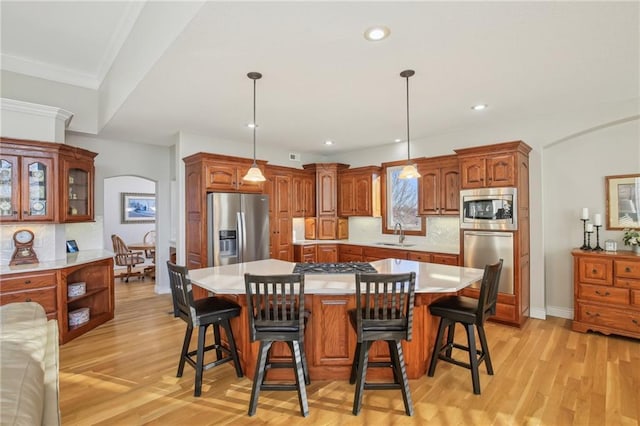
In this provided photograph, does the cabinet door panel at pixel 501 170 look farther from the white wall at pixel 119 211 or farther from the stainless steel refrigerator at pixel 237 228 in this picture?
the white wall at pixel 119 211

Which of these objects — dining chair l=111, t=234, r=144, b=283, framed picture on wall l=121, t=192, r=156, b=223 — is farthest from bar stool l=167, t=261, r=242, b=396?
framed picture on wall l=121, t=192, r=156, b=223

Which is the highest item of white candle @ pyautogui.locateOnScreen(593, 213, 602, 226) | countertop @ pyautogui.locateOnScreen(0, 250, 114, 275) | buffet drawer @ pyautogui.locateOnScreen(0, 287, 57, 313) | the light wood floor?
white candle @ pyautogui.locateOnScreen(593, 213, 602, 226)

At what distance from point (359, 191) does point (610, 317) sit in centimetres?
400

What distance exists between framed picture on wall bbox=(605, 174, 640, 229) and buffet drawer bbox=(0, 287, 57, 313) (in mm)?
6788

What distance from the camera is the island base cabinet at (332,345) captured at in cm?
282

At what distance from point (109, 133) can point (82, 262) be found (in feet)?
6.89

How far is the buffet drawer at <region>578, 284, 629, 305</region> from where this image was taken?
12.2 feet

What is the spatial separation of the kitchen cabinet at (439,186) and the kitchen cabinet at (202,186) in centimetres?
285

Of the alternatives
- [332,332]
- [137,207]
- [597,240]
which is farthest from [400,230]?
[137,207]

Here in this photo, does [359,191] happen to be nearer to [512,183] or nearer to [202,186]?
[512,183]

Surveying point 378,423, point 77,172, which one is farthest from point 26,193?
point 378,423

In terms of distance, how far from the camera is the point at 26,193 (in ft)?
12.5

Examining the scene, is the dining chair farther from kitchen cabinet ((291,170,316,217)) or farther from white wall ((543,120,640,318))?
white wall ((543,120,640,318))

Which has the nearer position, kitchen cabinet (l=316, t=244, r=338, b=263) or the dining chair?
kitchen cabinet (l=316, t=244, r=338, b=263)
